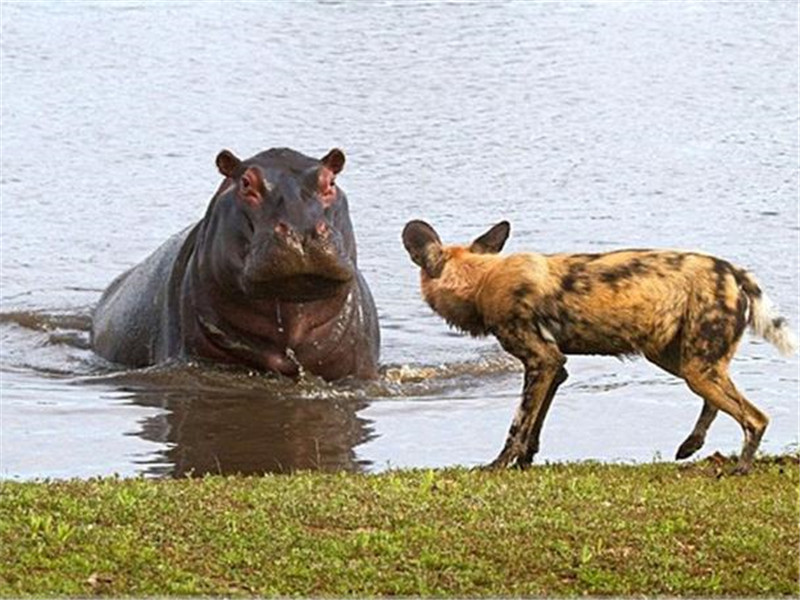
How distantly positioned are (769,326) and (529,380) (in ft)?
3.27

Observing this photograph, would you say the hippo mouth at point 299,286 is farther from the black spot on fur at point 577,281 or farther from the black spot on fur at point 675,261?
the black spot on fur at point 675,261

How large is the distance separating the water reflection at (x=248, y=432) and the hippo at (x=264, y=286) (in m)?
0.35

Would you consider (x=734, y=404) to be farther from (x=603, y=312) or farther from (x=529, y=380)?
(x=529, y=380)

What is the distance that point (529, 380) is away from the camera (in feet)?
31.3

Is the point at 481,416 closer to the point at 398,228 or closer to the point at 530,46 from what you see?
the point at 398,228

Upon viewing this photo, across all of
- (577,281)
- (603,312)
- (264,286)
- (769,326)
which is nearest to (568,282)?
(577,281)

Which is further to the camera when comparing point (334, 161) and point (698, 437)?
point (334, 161)

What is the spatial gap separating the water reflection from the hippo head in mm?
620

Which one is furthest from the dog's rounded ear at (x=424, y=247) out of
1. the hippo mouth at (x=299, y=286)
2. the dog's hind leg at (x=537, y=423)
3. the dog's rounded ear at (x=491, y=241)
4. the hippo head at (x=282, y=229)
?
the hippo mouth at (x=299, y=286)

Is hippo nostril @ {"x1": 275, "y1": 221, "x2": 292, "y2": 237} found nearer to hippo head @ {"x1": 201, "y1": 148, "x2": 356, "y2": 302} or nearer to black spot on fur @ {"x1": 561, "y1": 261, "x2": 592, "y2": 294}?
hippo head @ {"x1": 201, "y1": 148, "x2": 356, "y2": 302}

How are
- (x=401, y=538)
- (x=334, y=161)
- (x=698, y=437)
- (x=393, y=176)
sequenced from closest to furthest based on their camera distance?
(x=401, y=538), (x=698, y=437), (x=334, y=161), (x=393, y=176)

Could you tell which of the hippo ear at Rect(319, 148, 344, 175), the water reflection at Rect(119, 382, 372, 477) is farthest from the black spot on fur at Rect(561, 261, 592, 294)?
the hippo ear at Rect(319, 148, 344, 175)

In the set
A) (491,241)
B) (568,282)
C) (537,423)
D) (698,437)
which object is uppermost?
(491,241)

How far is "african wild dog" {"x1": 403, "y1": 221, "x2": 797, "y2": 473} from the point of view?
9.44m
